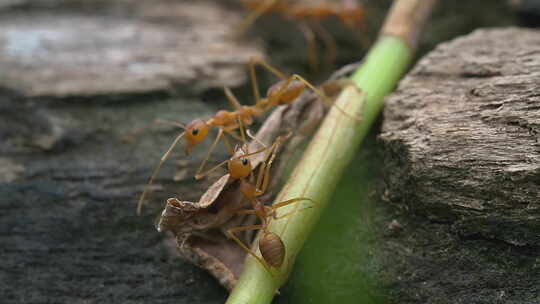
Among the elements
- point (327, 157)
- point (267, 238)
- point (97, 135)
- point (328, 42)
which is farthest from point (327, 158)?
point (328, 42)

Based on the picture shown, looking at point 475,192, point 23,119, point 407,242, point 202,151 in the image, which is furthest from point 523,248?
point 23,119

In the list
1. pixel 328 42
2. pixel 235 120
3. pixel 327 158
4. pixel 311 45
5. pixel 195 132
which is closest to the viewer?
pixel 327 158

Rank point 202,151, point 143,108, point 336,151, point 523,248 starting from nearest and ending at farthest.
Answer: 1. point 523,248
2. point 336,151
3. point 202,151
4. point 143,108

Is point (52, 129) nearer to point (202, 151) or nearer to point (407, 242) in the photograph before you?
point (202, 151)

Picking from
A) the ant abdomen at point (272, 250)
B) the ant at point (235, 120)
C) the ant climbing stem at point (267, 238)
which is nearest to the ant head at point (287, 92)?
the ant at point (235, 120)

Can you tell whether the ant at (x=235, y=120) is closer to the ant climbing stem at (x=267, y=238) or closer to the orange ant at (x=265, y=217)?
the orange ant at (x=265, y=217)

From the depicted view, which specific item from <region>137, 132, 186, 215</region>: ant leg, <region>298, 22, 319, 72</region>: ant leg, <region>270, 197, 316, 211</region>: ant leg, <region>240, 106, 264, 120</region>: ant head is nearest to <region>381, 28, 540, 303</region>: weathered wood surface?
<region>270, 197, 316, 211</region>: ant leg

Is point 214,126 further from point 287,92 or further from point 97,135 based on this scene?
point 97,135
